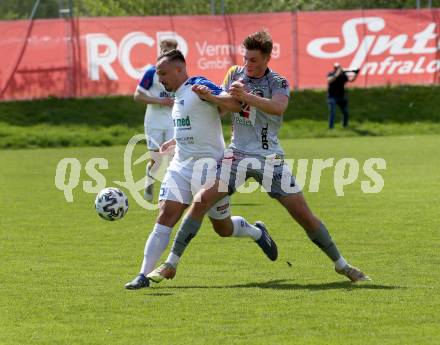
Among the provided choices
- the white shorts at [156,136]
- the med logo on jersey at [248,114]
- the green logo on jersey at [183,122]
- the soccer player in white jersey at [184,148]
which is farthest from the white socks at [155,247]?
the white shorts at [156,136]

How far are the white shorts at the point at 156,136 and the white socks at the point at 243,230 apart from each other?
5.58 meters

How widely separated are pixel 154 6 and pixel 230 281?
29.7 m

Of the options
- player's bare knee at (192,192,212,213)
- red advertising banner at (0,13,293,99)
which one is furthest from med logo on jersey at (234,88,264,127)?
red advertising banner at (0,13,293,99)

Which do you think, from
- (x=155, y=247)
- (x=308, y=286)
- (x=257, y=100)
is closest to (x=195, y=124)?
(x=257, y=100)

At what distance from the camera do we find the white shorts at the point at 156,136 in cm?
1548

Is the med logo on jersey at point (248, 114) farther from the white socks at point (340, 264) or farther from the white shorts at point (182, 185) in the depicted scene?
the white socks at point (340, 264)

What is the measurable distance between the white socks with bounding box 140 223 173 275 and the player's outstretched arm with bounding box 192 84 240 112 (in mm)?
1111

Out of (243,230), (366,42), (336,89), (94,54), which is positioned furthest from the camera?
(366,42)

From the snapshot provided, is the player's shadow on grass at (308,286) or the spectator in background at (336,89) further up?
the player's shadow on grass at (308,286)

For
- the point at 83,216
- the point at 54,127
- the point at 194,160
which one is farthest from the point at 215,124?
the point at 54,127

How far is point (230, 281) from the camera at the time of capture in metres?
9.13

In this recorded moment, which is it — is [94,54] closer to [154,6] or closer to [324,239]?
[154,6]

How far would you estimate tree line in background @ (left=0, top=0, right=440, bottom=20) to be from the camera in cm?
3397

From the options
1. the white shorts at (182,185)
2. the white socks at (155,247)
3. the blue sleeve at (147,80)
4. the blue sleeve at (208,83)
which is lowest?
the white socks at (155,247)
